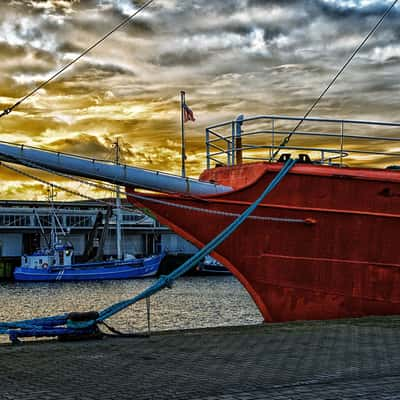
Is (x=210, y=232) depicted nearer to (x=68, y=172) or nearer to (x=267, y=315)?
(x=267, y=315)

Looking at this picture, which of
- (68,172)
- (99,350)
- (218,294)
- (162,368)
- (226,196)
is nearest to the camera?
(162,368)

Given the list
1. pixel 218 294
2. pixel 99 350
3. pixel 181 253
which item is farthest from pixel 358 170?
pixel 181 253

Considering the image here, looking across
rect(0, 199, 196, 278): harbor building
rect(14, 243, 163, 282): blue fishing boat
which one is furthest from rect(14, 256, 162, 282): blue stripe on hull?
rect(0, 199, 196, 278): harbor building

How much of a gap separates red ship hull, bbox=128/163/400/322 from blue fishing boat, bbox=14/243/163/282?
45.8 metres

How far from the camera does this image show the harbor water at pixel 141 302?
2758 cm

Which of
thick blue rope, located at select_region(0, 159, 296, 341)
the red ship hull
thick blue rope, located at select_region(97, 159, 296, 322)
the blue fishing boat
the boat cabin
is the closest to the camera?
thick blue rope, located at select_region(0, 159, 296, 341)

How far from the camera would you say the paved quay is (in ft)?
22.8

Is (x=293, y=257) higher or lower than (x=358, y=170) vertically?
lower

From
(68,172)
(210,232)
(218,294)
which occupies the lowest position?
(218,294)

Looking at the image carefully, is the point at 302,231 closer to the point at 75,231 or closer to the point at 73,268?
the point at 73,268

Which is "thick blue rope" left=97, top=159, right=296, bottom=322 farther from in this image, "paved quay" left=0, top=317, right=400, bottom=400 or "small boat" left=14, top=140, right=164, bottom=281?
"small boat" left=14, top=140, right=164, bottom=281

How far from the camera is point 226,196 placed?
1294 cm

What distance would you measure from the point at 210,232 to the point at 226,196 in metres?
0.70

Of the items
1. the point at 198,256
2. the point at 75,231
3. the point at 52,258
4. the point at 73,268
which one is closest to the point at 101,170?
the point at 198,256
